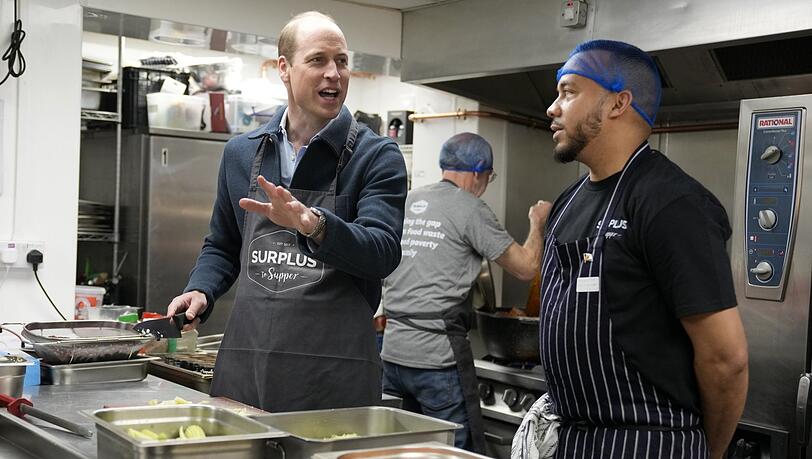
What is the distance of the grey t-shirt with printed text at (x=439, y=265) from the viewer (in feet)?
12.5

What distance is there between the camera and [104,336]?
2508 millimetres

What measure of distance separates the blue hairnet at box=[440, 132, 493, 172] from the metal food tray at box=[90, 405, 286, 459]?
2555 millimetres

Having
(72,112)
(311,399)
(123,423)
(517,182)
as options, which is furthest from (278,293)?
(517,182)

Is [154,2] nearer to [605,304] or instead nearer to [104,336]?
[104,336]

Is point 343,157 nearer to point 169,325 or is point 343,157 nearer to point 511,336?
point 169,325

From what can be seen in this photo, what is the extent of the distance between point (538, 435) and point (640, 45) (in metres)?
1.99

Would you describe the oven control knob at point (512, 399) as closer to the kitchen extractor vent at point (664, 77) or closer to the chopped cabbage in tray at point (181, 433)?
the kitchen extractor vent at point (664, 77)

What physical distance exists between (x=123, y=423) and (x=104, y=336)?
105 cm

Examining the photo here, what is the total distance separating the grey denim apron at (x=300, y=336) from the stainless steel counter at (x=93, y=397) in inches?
5.2

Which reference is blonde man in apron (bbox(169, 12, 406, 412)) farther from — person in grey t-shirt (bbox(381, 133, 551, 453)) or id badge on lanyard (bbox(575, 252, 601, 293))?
person in grey t-shirt (bbox(381, 133, 551, 453))

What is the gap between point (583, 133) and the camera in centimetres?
205

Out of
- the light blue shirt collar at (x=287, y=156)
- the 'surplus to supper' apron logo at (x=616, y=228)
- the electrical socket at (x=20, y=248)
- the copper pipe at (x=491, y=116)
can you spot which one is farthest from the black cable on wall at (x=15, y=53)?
the 'surplus to supper' apron logo at (x=616, y=228)

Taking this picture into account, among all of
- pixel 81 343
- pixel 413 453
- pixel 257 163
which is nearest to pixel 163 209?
pixel 81 343

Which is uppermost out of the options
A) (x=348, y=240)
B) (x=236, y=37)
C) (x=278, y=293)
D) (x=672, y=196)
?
(x=236, y=37)
